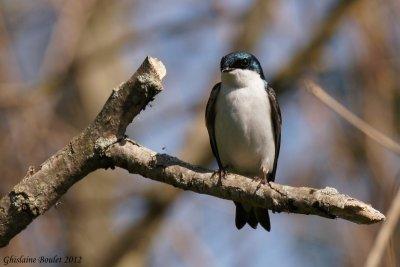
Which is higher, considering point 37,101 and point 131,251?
point 37,101

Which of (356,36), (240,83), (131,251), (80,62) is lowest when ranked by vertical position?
(131,251)

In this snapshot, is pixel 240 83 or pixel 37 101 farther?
pixel 37 101

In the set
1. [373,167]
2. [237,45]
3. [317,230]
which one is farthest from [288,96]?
[317,230]

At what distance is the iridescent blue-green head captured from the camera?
449cm

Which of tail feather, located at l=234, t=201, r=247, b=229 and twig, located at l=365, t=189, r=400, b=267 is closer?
twig, located at l=365, t=189, r=400, b=267

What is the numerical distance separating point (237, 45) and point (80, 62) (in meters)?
1.46

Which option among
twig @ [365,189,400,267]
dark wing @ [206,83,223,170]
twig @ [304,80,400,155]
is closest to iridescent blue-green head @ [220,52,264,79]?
dark wing @ [206,83,223,170]

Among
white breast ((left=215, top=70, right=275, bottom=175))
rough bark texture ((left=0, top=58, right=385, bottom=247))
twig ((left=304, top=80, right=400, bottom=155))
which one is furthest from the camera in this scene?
white breast ((left=215, top=70, right=275, bottom=175))

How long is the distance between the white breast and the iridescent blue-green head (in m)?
0.04

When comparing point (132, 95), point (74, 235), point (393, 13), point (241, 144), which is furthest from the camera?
point (74, 235)

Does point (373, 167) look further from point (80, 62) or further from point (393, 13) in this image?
point (80, 62)

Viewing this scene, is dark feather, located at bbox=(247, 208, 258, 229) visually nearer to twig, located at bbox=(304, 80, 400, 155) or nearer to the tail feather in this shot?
the tail feather

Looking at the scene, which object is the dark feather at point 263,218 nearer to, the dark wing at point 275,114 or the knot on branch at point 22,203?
the dark wing at point 275,114

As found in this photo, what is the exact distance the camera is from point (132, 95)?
9.04ft
